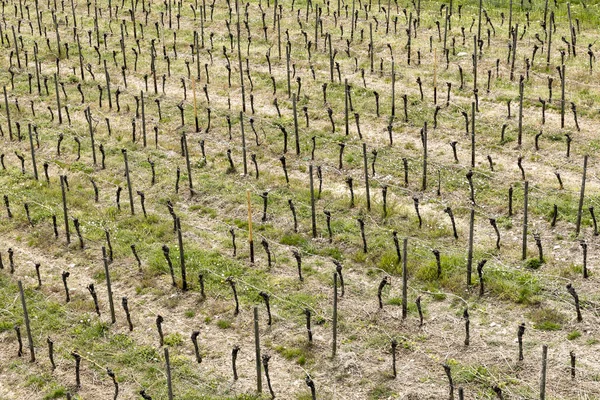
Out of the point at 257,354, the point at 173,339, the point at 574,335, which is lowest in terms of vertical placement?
the point at 173,339

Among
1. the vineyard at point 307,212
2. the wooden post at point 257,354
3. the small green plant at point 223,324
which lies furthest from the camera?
the small green plant at point 223,324

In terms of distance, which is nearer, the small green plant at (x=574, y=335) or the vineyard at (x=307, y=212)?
the vineyard at (x=307, y=212)

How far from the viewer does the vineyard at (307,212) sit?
14.2 meters

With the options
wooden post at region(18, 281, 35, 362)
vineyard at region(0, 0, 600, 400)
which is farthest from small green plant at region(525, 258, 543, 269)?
wooden post at region(18, 281, 35, 362)

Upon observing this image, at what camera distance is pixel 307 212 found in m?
18.6

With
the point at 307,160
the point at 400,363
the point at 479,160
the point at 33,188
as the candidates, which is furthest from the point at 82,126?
the point at 400,363

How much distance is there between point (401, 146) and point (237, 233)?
5205 millimetres

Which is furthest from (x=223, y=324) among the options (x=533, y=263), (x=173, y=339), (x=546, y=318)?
(x=533, y=263)

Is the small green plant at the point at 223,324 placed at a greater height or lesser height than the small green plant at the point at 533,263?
lesser

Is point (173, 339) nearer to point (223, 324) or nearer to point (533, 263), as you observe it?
Answer: point (223, 324)

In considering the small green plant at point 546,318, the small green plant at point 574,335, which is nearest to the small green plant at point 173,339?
the small green plant at point 546,318

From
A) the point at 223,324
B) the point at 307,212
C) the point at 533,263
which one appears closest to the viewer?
the point at 223,324

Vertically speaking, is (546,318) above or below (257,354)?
below

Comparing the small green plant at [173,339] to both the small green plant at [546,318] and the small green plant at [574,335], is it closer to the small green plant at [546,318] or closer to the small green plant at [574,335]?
the small green plant at [546,318]
